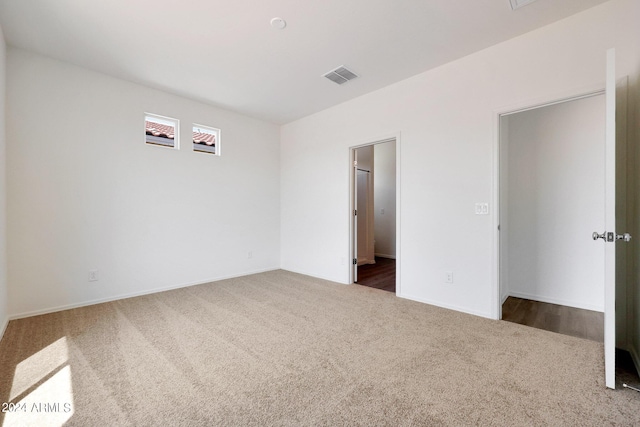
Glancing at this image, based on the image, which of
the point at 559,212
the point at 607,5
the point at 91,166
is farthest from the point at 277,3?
the point at 559,212

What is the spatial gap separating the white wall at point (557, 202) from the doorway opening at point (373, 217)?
67.1 inches

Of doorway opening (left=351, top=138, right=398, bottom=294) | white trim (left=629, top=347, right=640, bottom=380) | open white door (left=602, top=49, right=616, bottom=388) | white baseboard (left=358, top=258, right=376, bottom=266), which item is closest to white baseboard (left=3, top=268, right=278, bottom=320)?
doorway opening (left=351, top=138, right=398, bottom=294)

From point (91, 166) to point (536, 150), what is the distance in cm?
554

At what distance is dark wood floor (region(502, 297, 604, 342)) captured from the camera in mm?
2494

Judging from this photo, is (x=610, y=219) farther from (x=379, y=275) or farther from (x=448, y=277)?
(x=379, y=275)

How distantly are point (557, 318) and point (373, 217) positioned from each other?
352 centimetres

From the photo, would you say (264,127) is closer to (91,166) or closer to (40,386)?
(91,166)

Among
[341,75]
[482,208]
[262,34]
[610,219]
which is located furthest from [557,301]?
[262,34]

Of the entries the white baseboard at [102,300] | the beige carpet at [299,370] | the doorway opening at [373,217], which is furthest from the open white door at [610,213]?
the white baseboard at [102,300]

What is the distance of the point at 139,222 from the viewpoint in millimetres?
3613

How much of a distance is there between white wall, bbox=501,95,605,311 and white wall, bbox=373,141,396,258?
299 centimetres

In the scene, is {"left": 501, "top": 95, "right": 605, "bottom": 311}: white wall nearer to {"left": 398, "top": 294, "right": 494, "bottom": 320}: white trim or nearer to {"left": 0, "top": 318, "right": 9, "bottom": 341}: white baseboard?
{"left": 398, "top": 294, "right": 494, "bottom": 320}: white trim

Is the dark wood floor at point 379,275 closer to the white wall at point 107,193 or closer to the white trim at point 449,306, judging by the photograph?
the white trim at point 449,306

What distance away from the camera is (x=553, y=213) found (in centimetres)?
334
